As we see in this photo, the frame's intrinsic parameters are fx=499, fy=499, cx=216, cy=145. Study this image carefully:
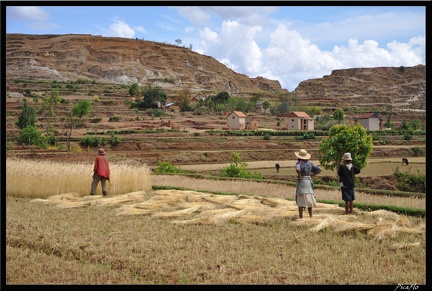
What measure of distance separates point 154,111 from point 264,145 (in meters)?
27.1

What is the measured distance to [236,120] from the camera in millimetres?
55125

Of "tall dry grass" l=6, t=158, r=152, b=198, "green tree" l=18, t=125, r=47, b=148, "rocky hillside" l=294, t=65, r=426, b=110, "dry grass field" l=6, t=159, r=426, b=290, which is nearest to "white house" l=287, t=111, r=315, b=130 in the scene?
"green tree" l=18, t=125, r=47, b=148

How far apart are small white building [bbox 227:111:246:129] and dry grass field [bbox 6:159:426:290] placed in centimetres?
4340

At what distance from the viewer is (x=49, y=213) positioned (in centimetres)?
934

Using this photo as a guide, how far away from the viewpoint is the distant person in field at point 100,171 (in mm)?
12078

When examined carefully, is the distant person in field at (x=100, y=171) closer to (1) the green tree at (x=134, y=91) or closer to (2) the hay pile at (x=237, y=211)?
(2) the hay pile at (x=237, y=211)

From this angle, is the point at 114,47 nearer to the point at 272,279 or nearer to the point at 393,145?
the point at 393,145

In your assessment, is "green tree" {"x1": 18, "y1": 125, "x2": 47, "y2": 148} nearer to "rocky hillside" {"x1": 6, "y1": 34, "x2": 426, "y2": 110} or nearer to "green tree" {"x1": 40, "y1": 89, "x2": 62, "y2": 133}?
"green tree" {"x1": 40, "y1": 89, "x2": 62, "y2": 133}

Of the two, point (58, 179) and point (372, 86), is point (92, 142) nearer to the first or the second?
point (58, 179)

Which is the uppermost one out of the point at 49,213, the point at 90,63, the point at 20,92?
the point at 90,63

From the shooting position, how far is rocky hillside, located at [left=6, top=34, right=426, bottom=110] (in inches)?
4269

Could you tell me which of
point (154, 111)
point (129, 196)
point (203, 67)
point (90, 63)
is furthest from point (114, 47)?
point (129, 196)

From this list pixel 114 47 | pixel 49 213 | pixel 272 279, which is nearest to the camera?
pixel 272 279

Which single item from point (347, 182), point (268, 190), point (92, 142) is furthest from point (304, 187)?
point (92, 142)
